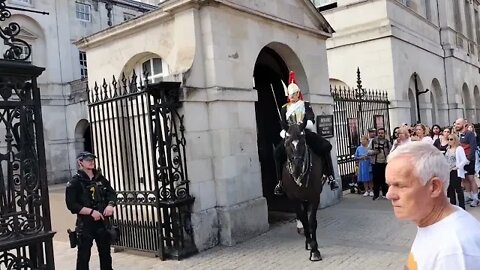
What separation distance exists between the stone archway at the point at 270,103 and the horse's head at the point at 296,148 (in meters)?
3.09

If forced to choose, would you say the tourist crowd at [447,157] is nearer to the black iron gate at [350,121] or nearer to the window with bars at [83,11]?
the black iron gate at [350,121]


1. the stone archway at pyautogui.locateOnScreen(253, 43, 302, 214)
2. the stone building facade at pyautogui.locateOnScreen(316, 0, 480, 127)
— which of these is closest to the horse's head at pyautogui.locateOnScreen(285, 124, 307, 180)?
the stone archway at pyautogui.locateOnScreen(253, 43, 302, 214)

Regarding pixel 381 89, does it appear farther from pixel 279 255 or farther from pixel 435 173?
pixel 435 173

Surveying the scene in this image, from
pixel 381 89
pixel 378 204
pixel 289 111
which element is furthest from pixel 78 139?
pixel 289 111

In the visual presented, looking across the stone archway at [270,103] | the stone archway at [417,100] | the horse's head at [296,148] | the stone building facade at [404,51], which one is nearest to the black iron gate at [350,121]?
the stone building facade at [404,51]

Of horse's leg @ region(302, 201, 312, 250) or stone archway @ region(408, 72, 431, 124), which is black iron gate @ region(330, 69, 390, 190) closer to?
stone archway @ region(408, 72, 431, 124)

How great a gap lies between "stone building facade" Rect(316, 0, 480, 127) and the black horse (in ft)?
32.4

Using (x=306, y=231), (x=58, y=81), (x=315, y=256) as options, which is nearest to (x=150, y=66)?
(x=306, y=231)

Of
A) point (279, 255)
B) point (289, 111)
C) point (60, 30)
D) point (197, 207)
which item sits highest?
point (60, 30)

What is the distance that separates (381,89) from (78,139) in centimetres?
1747

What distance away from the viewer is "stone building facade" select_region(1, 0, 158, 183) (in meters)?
25.4

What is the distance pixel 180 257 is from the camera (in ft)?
21.9

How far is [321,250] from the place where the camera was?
6832mm

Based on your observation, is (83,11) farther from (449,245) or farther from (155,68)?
(449,245)
